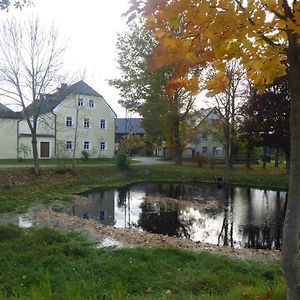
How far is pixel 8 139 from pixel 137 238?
98.6 feet

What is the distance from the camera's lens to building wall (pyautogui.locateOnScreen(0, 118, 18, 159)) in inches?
1485

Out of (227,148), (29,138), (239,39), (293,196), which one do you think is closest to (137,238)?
(293,196)

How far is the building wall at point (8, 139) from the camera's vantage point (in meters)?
37.7

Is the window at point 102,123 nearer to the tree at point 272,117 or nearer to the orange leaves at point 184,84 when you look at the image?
the tree at point 272,117

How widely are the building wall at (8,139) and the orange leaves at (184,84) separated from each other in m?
36.6

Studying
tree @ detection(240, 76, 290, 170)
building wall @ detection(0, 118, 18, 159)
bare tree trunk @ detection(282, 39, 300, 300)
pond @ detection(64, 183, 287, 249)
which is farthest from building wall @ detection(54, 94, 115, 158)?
bare tree trunk @ detection(282, 39, 300, 300)

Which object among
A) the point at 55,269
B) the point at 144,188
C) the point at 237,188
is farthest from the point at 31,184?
the point at 55,269

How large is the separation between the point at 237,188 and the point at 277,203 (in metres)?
6.73

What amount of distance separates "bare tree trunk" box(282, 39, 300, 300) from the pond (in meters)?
9.48

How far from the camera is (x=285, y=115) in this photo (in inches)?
1168

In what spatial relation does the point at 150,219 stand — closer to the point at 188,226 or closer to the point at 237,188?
the point at 188,226

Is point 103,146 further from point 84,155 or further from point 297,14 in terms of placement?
point 297,14

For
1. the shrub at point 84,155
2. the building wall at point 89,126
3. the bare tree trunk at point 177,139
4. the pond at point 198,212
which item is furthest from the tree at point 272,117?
the building wall at point 89,126

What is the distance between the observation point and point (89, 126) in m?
45.0
